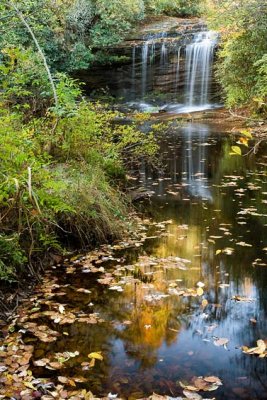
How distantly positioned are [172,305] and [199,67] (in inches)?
908

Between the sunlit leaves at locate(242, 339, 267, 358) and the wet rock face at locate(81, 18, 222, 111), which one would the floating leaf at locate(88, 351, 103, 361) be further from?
the wet rock face at locate(81, 18, 222, 111)

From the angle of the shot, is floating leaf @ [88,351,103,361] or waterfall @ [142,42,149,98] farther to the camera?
waterfall @ [142,42,149,98]

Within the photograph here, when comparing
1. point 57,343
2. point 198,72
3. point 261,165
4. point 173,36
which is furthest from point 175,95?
point 57,343

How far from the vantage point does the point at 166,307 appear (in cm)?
418

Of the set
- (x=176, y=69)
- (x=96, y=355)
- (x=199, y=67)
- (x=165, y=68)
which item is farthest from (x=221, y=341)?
(x=165, y=68)

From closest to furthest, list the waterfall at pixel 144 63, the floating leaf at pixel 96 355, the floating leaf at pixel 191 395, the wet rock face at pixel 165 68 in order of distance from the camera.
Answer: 1. the floating leaf at pixel 191 395
2. the floating leaf at pixel 96 355
3. the wet rock face at pixel 165 68
4. the waterfall at pixel 144 63

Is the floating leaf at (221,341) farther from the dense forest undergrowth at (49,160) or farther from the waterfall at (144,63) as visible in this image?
the waterfall at (144,63)

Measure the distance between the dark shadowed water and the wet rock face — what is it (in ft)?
62.6

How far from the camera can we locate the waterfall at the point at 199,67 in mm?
24969

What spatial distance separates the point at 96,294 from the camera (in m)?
4.44

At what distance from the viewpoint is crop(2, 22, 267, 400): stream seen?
3215mm

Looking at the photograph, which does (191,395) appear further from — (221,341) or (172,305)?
(172,305)

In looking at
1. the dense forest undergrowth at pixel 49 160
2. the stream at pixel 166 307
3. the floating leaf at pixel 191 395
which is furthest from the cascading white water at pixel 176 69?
the floating leaf at pixel 191 395

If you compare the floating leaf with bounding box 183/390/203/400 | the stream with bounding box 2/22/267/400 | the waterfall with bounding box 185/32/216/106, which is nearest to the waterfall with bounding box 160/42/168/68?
the waterfall with bounding box 185/32/216/106
